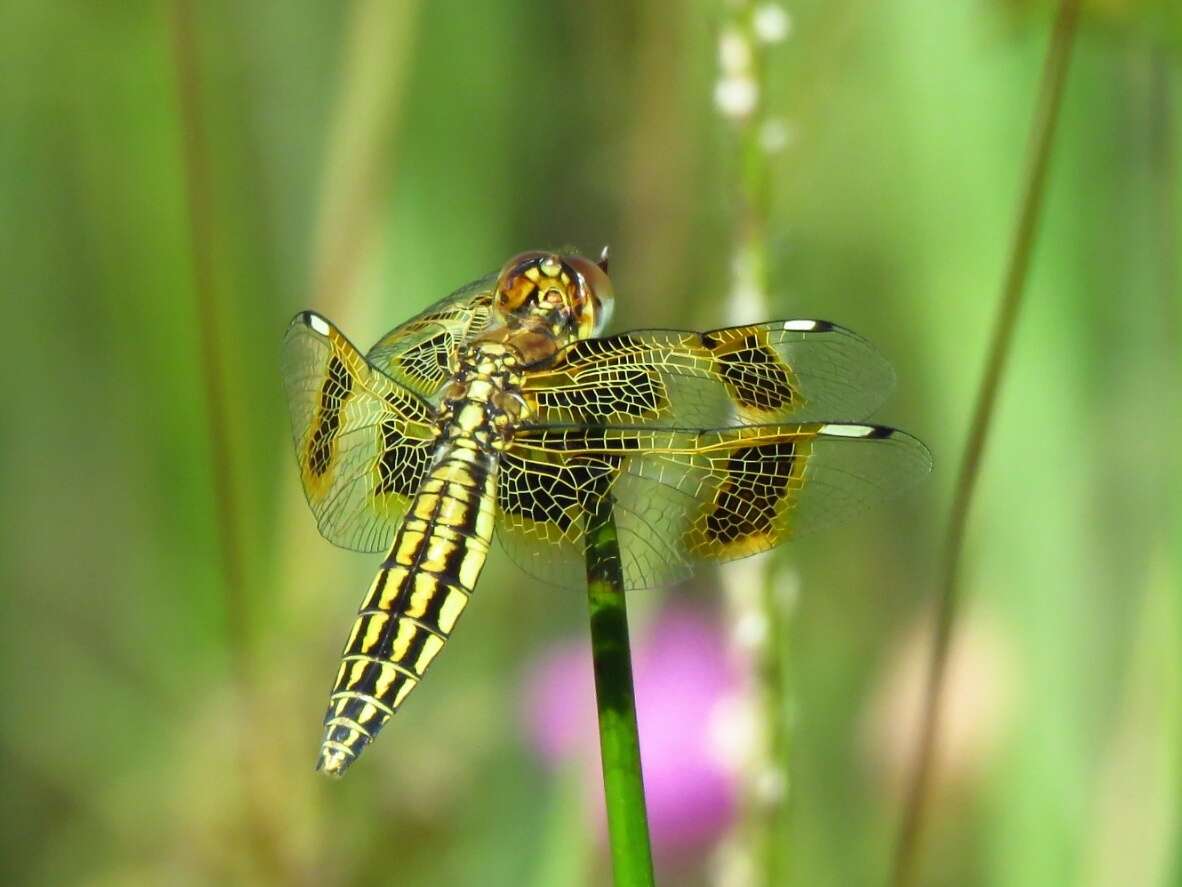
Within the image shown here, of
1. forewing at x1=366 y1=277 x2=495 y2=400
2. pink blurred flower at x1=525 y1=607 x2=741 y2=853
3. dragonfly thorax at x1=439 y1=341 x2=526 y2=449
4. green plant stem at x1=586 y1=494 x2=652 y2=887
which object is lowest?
pink blurred flower at x1=525 y1=607 x2=741 y2=853

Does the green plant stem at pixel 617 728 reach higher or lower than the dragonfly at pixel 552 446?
lower

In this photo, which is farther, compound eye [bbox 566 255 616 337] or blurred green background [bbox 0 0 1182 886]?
blurred green background [bbox 0 0 1182 886]

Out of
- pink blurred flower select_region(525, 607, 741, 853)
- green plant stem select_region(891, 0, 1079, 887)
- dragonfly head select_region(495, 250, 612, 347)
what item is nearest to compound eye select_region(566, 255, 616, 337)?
dragonfly head select_region(495, 250, 612, 347)

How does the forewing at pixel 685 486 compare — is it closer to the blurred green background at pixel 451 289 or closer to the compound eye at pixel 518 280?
the compound eye at pixel 518 280

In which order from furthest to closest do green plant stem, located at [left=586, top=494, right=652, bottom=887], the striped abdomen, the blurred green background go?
1. the blurred green background
2. the striped abdomen
3. green plant stem, located at [left=586, top=494, right=652, bottom=887]

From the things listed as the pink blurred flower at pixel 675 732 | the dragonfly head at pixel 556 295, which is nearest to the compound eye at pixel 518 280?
the dragonfly head at pixel 556 295

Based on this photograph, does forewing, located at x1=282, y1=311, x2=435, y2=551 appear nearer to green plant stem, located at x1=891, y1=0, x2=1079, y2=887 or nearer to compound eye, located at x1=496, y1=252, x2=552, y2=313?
compound eye, located at x1=496, y1=252, x2=552, y2=313

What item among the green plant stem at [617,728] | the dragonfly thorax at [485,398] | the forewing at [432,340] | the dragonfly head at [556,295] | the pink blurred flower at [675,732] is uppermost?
the dragonfly head at [556,295]

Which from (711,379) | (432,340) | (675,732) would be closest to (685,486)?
(711,379)
